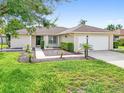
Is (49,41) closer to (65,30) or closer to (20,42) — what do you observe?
(65,30)

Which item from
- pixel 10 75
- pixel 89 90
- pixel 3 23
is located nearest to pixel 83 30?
pixel 3 23

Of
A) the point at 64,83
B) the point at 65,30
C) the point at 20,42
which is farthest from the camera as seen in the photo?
the point at 65,30

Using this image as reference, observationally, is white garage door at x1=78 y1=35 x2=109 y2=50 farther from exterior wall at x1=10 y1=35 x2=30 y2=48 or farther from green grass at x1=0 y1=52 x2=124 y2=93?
green grass at x1=0 y1=52 x2=124 y2=93

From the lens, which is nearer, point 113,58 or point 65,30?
point 113,58

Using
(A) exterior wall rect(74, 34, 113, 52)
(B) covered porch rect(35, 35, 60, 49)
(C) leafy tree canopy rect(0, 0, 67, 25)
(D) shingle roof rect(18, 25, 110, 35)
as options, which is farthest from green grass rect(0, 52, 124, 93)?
(B) covered porch rect(35, 35, 60, 49)

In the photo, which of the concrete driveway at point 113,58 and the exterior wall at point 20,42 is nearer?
the concrete driveway at point 113,58

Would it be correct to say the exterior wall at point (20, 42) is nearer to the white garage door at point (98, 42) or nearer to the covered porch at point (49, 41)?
the covered porch at point (49, 41)

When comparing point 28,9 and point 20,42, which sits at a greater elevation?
point 28,9

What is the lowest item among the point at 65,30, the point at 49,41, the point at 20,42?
the point at 20,42

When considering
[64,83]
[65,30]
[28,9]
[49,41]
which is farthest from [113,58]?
[65,30]

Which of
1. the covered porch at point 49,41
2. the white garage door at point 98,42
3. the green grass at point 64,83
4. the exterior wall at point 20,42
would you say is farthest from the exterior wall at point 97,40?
the green grass at point 64,83

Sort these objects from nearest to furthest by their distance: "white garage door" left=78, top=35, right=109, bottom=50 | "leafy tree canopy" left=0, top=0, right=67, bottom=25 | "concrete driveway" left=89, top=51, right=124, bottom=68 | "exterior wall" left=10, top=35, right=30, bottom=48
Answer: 1. "leafy tree canopy" left=0, top=0, right=67, bottom=25
2. "concrete driveway" left=89, top=51, right=124, bottom=68
3. "white garage door" left=78, top=35, right=109, bottom=50
4. "exterior wall" left=10, top=35, right=30, bottom=48

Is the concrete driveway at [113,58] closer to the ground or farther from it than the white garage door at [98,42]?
closer to the ground

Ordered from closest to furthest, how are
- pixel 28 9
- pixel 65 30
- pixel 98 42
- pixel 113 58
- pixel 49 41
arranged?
pixel 28 9, pixel 113 58, pixel 98 42, pixel 49 41, pixel 65 30
